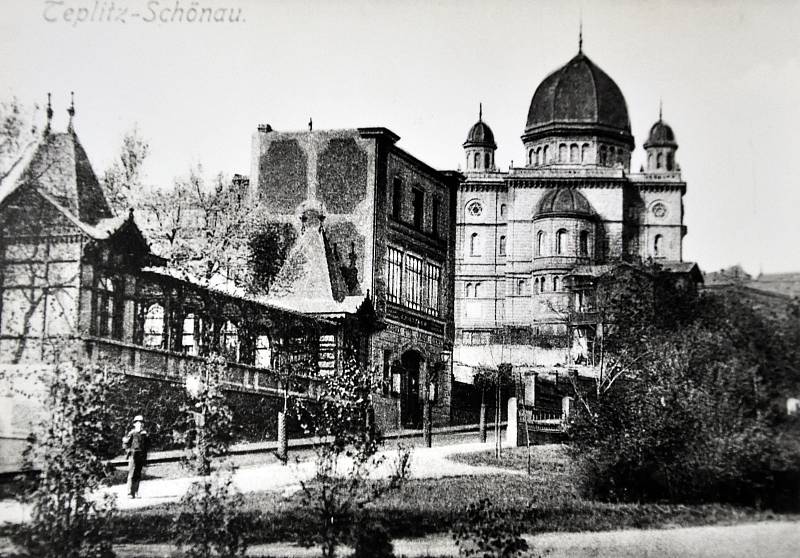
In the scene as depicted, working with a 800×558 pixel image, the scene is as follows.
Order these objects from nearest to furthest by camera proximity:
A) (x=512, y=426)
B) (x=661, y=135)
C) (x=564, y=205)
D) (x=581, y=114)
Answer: (x=512, y=426) → (x=661, y=135) → (x=581, y=114) → (x=564, y=205)

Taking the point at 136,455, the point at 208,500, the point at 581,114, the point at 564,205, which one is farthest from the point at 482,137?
the point at 208,500

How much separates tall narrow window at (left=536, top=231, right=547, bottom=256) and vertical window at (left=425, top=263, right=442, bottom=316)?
2767cm

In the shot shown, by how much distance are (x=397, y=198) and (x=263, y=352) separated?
7.13 meters

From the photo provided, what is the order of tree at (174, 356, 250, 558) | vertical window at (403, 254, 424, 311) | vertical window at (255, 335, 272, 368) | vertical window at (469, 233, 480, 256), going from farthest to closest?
vertical window at (469, 233, 480, 256)
vertical window at (403, 254, 424, 311)
vertical window at (255, 335, 272, 368)
tree at (174, 356, 250, 558)

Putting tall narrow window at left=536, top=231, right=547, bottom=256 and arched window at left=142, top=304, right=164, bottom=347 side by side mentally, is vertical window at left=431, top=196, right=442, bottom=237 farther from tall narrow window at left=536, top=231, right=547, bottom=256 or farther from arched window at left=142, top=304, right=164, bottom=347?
tall narrow window at left=536, top=231, right=547, bottom=256

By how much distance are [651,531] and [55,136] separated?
12.3 metres

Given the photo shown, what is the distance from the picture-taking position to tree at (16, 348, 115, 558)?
14.3m

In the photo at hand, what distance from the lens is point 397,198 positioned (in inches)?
1033

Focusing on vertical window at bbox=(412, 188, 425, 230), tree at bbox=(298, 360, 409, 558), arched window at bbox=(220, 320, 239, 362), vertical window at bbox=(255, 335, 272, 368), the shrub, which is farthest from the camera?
vertical window at bbox=(412, 188, 425, 230)

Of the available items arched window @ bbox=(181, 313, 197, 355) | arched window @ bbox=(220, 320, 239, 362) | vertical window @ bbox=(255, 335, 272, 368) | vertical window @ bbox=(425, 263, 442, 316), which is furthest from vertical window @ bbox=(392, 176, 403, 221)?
arched window @ bbox=(181, 313, 197, 355)

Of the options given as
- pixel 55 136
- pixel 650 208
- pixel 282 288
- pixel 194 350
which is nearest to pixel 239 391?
pixel 194 350

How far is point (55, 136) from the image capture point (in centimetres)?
1748

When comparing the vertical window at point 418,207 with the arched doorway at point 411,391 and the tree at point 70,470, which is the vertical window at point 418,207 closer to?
the arched doorway at point 411,391

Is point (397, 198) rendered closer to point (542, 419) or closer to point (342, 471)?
point (542, 419)
